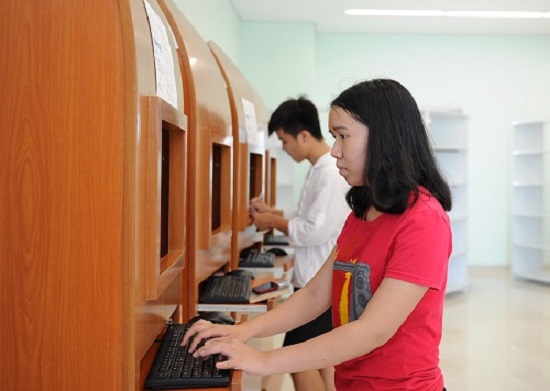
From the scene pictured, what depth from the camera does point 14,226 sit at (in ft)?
4.74

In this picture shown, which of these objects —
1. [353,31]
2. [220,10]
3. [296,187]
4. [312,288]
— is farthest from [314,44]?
[312,288]

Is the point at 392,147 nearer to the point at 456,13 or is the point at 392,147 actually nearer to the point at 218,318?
the point at 218,318

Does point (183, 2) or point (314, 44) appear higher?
point (314, 44)

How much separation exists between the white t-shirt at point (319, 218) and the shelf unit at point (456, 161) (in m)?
4.54

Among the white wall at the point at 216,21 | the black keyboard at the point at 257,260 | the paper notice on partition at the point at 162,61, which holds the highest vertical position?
the white wall at the point at 216,21

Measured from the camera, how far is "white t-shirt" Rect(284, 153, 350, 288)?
3.57m

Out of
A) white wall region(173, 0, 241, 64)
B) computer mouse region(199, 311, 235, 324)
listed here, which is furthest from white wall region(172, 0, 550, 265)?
computer mouse region(199, 311, 235, 324)

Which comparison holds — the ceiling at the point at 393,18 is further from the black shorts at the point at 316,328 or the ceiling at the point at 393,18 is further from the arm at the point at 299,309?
the arm at the point at 299,309

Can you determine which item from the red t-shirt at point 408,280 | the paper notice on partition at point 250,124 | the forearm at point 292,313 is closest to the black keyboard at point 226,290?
the forearm at point 292,313

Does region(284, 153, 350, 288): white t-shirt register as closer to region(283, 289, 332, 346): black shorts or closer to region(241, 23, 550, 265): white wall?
region(283, 289, 332, 346): black shorts

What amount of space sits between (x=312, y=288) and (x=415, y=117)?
0.56m

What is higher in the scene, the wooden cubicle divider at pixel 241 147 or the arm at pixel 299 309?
the wooden cubicle divider at pixel 241 147

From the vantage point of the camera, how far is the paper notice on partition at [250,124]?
13.1 feet

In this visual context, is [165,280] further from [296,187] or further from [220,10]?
[296,187]
